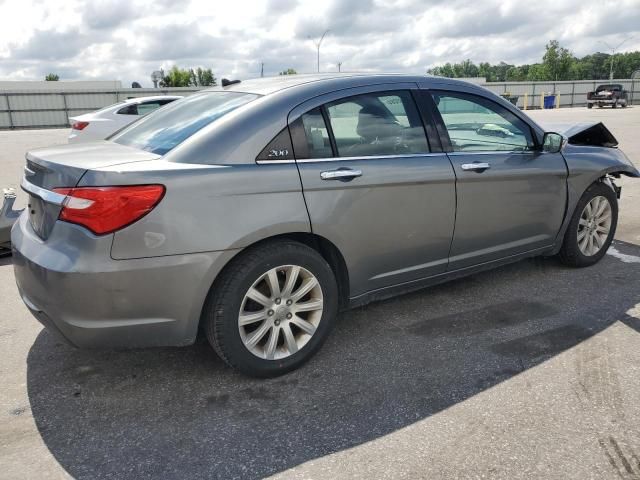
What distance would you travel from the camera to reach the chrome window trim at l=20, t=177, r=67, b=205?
2.71m

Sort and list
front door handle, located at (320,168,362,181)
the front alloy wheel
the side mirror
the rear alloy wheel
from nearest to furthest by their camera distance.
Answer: the rear alloy wheel
front door handle, located at (320,168,362,181)
the side mirror
the front alloy wheel

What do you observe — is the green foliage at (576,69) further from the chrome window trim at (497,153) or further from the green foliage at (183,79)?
the chrome window trim at (497,153)

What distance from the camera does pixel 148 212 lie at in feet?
8.52

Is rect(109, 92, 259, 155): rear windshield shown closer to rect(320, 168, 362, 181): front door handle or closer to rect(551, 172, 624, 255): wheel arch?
rect(320, 168, 362, 181): front door handle

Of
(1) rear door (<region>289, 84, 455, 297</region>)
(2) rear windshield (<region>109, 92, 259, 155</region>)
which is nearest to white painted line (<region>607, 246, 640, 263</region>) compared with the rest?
(1) rear door (<region>289, 84, 455, 297</region>)

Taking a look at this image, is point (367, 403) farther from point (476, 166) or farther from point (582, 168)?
point (582, 168)

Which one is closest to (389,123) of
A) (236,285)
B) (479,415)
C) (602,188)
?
(236,285)

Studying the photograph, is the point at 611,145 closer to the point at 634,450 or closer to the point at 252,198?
the point at 634,450

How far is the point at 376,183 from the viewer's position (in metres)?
3.27

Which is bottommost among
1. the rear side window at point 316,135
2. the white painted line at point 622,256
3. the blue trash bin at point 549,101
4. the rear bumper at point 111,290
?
the blue trash bin at point 549,101

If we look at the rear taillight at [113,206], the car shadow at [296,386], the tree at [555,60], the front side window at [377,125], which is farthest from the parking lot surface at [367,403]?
the tree at [555,60]

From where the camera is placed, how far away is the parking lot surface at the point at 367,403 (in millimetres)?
2398

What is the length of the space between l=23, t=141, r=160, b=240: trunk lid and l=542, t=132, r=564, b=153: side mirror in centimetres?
285

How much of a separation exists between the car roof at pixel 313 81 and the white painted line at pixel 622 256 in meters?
2.67
